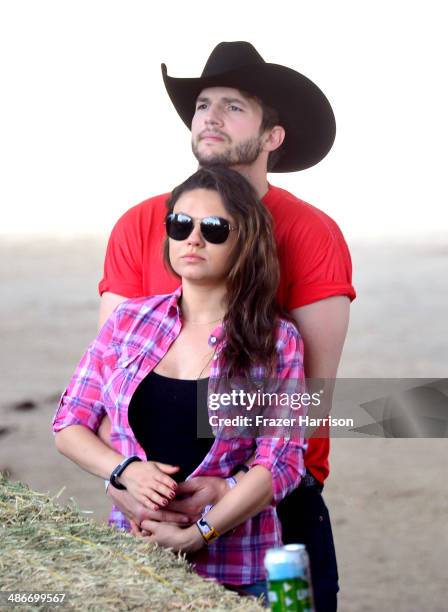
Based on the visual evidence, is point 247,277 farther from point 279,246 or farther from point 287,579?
point 287,579

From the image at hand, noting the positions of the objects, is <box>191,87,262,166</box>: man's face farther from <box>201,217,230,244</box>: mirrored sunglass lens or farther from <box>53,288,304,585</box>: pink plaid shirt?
<box>53,288,304,585</box>: pink plaid shirt

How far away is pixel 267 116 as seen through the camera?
151 inches

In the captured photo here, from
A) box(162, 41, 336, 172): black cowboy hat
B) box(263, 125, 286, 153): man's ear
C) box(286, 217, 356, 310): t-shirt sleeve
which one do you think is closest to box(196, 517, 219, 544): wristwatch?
box(286, 217, 356, 310): t-shirt sleeve

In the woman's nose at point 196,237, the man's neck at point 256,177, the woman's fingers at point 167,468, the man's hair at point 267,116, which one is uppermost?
the man's hair at point 267,116

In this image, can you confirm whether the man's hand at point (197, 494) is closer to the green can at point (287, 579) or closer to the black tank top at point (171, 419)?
the black tank top at point (171, 419)

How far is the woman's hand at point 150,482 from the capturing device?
2832mm

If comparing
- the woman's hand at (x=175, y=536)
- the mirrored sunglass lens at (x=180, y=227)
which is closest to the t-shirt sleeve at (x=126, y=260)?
the mirrored sunglass lens at (x=180, y=227)

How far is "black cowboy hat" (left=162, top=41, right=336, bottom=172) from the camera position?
379cm

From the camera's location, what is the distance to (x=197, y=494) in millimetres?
2926

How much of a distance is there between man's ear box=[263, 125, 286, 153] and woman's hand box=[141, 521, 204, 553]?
4.82 ft

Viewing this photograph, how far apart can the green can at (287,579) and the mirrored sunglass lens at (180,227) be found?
1391 mm

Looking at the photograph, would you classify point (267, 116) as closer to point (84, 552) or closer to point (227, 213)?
point (227, 213)

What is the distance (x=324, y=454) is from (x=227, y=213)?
3.52ft

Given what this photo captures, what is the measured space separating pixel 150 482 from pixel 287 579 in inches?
41.7
